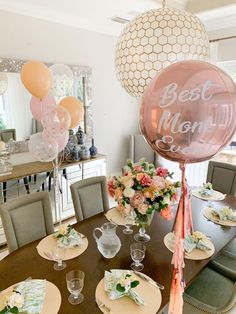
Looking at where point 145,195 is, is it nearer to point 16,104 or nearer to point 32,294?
point 32,294

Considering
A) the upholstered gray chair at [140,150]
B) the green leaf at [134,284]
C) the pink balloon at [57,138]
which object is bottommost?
the upholstered gray chair at [140,150]

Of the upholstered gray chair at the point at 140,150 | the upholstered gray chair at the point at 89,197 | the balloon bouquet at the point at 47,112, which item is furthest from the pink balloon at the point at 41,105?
the upholstered gray chair at the point at 140,150

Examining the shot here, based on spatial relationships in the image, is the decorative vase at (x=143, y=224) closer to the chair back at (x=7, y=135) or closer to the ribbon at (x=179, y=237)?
the ribbon at (x=179, y=237)

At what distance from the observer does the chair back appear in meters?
2.89

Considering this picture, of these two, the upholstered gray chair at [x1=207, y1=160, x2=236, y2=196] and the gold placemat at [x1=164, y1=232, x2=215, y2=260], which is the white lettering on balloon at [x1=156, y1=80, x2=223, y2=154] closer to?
the gold placemat at [x1=164, y1=232, x2=215, y2=260]

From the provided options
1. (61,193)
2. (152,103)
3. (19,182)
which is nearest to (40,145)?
(19,182)

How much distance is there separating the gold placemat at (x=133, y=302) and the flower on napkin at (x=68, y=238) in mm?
384

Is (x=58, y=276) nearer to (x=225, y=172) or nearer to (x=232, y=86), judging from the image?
(x=232, y=86)

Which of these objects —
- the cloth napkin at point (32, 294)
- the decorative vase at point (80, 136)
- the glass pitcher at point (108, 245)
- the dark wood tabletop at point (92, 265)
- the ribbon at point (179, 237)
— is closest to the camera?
the ribbon at point (179, 237)

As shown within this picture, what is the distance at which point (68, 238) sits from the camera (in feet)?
5.22

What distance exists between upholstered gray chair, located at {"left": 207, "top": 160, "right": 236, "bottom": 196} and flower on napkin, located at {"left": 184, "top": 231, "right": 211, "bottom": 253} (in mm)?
1184

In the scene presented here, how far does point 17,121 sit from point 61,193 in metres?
1.04

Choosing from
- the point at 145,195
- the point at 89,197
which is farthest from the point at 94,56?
the point at 145,195

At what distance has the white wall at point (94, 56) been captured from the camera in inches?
111
